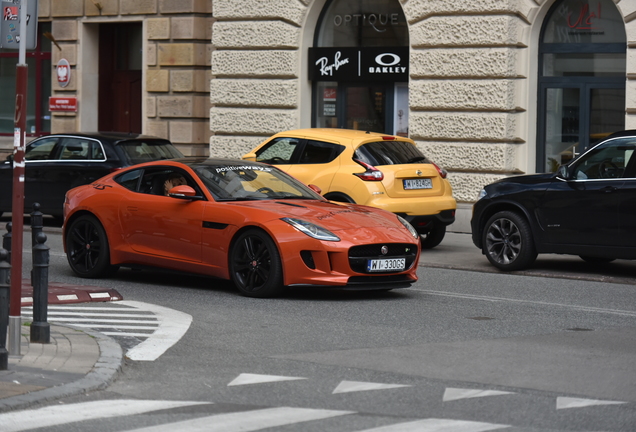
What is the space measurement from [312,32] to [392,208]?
7.24 m

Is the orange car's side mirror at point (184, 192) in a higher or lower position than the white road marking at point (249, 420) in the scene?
higher

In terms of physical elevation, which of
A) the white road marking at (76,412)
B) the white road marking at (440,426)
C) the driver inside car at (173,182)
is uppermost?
the driver inside car at (173,182)

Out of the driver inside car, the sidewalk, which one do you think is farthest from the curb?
the driver inside car

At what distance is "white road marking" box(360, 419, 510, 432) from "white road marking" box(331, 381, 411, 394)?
87cm

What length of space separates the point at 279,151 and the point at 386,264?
5881 mm

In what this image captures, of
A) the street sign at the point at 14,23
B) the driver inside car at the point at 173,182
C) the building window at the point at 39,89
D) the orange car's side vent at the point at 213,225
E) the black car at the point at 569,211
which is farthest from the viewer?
the building window at the point at 39,89

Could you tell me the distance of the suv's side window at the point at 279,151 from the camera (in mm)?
16375

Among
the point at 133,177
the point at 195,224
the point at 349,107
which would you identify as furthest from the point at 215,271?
the point at 349,107

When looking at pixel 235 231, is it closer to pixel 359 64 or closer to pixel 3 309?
pixel 3 309

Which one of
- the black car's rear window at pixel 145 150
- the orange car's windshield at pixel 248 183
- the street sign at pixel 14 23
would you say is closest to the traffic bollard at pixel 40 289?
the street sign at pixel 14 23

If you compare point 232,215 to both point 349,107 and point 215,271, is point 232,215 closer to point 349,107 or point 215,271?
point 215,271

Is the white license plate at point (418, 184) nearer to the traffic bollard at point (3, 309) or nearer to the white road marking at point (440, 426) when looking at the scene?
the traffic bollard at point (3, 309)

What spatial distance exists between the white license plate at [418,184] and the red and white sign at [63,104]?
11219mm

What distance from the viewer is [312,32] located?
21547mm
